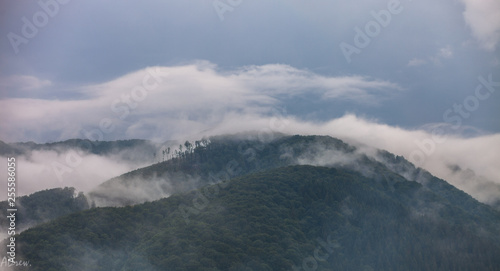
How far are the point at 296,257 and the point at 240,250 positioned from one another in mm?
25951

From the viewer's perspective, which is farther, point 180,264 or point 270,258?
point 270,258

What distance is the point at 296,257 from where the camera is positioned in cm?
19950

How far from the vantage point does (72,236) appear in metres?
196

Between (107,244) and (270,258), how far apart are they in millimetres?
72714

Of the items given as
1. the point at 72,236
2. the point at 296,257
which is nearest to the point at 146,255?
the point at 72,236

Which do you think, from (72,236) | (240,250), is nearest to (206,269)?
(240,250)

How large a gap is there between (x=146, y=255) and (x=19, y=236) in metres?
Answer: 57.0

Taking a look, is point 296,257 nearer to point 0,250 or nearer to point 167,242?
point 167,242

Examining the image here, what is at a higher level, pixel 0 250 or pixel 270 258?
pixel 0 250

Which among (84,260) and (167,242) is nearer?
(84,260)

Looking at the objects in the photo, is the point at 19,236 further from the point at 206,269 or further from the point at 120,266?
the point at 206,269

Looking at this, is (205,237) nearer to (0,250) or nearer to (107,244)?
(107,244)

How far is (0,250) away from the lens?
180875 mm

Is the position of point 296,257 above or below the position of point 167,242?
below
